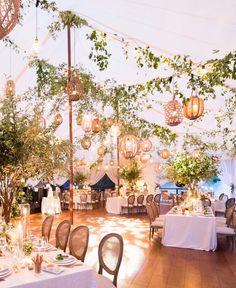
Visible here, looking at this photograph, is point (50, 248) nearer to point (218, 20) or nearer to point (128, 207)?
point (218, 20)

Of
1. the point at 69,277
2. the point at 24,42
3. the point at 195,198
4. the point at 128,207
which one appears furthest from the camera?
the point at 128,207

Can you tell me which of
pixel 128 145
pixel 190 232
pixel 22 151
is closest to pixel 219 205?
pixel 190 232

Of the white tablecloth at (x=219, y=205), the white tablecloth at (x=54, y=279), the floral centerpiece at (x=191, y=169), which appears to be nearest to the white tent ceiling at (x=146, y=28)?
the floral centerpiece at (x=191, y=169)

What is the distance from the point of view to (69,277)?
9.74ft

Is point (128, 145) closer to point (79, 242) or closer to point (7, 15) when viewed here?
point (79, 242)

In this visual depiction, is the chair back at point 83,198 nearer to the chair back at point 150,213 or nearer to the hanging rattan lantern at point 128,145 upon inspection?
the chair back at point 150,213

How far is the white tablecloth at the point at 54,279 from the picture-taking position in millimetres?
2762

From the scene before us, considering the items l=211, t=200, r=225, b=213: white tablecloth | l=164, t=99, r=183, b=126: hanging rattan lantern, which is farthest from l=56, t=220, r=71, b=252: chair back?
l=211, t=200, r=225, b=213: white tablecloth

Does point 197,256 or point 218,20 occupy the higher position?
point 218,20

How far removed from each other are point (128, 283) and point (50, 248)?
1.54 m

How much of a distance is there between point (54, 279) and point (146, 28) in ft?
13.3

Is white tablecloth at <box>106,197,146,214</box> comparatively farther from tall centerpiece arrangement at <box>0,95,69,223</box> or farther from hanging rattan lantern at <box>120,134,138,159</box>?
tall centerpiece arrangement at <box>0,95,69,223</box>

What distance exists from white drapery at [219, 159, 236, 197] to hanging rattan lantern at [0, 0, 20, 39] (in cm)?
1453

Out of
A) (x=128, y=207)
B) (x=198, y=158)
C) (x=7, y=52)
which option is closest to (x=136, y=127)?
(x=198, y=158)
